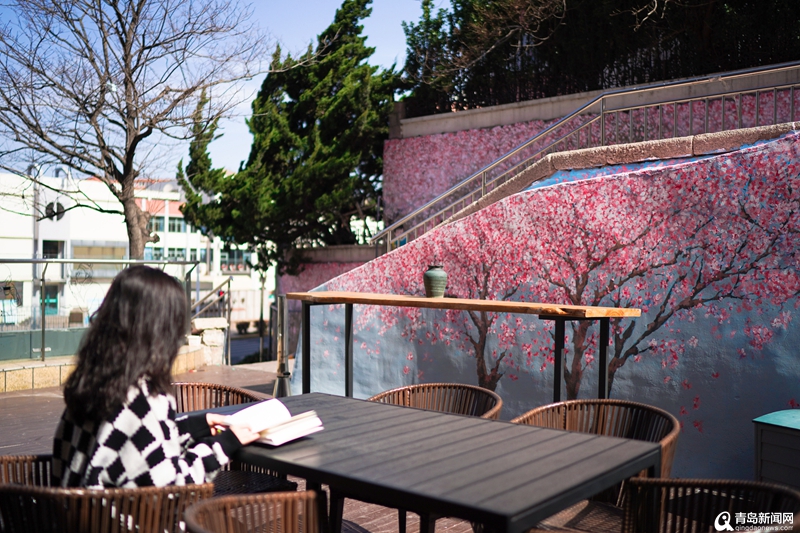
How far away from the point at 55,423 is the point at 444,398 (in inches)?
186

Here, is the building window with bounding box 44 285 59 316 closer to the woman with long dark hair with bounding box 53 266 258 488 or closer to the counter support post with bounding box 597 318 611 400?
the counter support post with bounding box 597 318 611 400

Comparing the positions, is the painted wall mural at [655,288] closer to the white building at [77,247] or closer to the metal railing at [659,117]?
the metal railing at [659,117]

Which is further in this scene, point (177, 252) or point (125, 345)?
point (177, 252)

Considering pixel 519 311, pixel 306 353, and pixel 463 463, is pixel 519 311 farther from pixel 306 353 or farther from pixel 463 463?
pixel 463 463

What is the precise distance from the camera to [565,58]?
13.5 metres

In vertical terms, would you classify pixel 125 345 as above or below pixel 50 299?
above

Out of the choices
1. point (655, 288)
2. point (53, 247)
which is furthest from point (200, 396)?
point (53, 247)

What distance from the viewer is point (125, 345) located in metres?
2.17

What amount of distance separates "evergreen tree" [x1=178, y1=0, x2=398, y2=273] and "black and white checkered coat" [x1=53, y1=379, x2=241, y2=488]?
511 inches

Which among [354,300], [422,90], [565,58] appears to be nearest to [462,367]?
[354,300]

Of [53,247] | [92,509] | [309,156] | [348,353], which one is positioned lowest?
[348,353]

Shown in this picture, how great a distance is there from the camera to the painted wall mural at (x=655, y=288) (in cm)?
484

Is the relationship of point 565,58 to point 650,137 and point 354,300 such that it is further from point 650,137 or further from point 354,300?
point 354,300

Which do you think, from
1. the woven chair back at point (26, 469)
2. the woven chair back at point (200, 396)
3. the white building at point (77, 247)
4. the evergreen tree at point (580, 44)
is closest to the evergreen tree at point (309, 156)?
the evergreen tree at point (580, 44)
